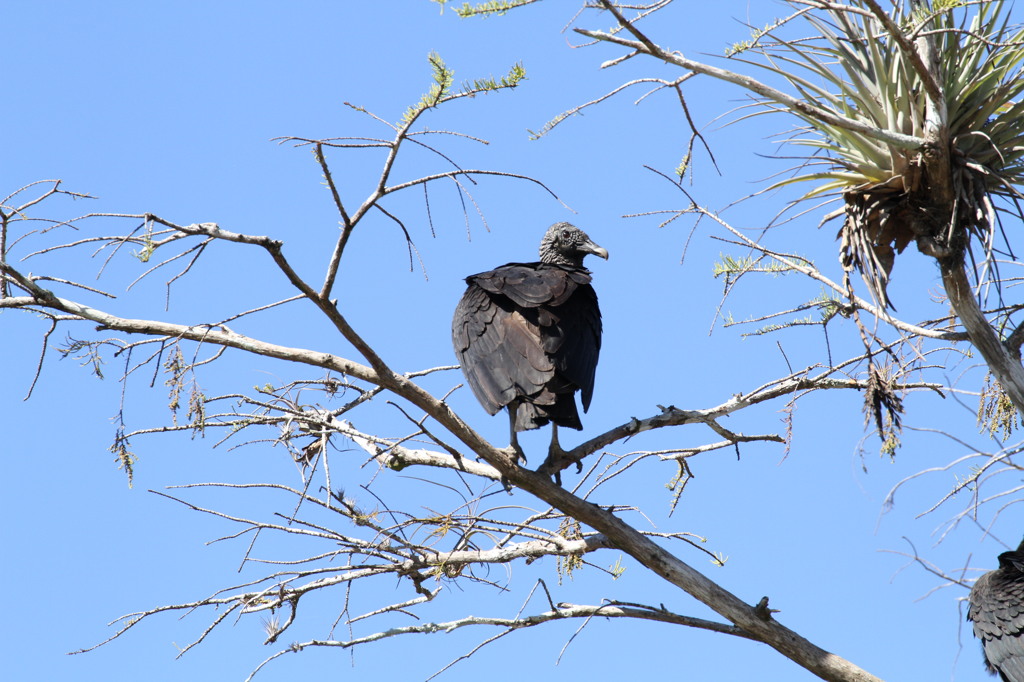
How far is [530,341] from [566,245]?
1.45 metres

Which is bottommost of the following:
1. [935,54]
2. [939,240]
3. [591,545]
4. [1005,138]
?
[591,545]

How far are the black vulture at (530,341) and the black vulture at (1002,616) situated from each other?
2274 mm

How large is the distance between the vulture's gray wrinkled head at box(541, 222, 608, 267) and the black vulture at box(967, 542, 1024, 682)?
2.56 m

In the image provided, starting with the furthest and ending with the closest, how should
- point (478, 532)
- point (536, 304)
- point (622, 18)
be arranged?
point (536, 304), point (478, 532), point (622, 18)

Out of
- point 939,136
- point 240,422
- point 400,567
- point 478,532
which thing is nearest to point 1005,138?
point 939,136

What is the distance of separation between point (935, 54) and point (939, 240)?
0.69 m

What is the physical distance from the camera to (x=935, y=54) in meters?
3.45

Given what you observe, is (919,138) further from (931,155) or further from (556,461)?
(556,461)

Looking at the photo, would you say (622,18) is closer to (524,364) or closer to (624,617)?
(524,364)

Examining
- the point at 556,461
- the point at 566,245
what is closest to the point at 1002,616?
the point at 556,461

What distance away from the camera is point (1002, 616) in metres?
4.36

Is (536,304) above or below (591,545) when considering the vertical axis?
above

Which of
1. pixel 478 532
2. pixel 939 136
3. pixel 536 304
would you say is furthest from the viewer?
pixel 536 304

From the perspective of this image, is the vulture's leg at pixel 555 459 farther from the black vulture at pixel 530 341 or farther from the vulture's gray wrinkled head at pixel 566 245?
the vulture's gray wrinkled head at pixel 566 245
